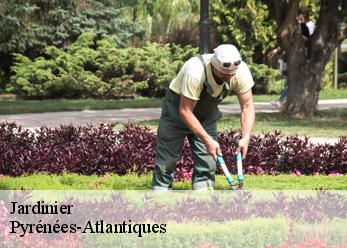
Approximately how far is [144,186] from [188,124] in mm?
1631

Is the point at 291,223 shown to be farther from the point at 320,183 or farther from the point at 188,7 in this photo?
the point at 188,7

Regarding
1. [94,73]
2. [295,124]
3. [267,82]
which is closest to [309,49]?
[295,124]

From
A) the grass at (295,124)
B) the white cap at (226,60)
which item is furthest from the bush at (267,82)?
the white cap at (226,60)

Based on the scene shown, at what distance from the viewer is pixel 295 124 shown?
44.2ft

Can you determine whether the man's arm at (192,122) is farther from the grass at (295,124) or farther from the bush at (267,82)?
the bush at (267,82)

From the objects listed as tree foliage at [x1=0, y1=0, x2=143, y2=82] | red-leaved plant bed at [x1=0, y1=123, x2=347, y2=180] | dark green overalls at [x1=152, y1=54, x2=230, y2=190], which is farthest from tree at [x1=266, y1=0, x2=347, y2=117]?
tree foliage at [x1=0, y1=0, x2=143, y2=82]

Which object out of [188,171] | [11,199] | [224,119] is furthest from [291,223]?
[224,119]

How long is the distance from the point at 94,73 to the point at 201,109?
16.0 m

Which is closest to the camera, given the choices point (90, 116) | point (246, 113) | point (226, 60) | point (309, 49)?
point (226, 60)

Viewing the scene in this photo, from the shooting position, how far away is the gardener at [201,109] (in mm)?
5953

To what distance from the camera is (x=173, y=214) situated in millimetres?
5492

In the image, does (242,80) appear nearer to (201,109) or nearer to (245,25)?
(201,109)

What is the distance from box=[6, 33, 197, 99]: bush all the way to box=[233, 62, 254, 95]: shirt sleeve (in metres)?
15.5

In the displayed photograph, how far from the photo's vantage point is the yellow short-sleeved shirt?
19.6ft
